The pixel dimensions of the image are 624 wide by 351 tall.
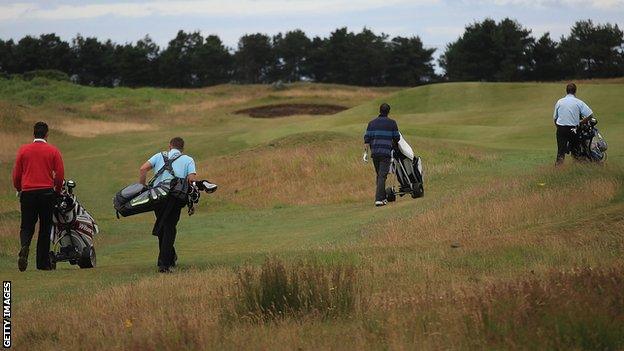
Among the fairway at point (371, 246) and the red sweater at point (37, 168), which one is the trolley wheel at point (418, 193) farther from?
the red sweater at point (37, 168)

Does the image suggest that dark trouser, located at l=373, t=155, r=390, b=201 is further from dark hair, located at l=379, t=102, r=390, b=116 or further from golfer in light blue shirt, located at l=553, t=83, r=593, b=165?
golfer in light blue shirt, located at l=553, t=83, r=593, b=165

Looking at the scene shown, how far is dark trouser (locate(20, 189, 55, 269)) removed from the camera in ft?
51.3

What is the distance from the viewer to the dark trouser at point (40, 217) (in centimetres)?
1564

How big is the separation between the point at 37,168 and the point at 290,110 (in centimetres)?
6170

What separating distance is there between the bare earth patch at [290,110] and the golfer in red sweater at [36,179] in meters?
58.3

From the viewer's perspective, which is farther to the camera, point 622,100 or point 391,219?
point 622,100

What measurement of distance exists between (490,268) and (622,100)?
35767mm

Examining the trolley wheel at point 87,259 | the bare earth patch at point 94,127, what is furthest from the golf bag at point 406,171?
the bare earth patch at point 94,127

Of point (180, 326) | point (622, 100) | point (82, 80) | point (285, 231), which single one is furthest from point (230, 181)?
point (82, 80)

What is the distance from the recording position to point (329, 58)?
127m

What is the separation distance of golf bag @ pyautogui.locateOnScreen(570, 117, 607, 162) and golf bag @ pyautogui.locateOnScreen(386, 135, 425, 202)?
3.63 m

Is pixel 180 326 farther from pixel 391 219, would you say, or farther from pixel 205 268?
pixel 391 219

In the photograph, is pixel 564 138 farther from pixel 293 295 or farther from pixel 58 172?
pixel 293 295

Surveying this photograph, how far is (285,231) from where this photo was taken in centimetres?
2248
